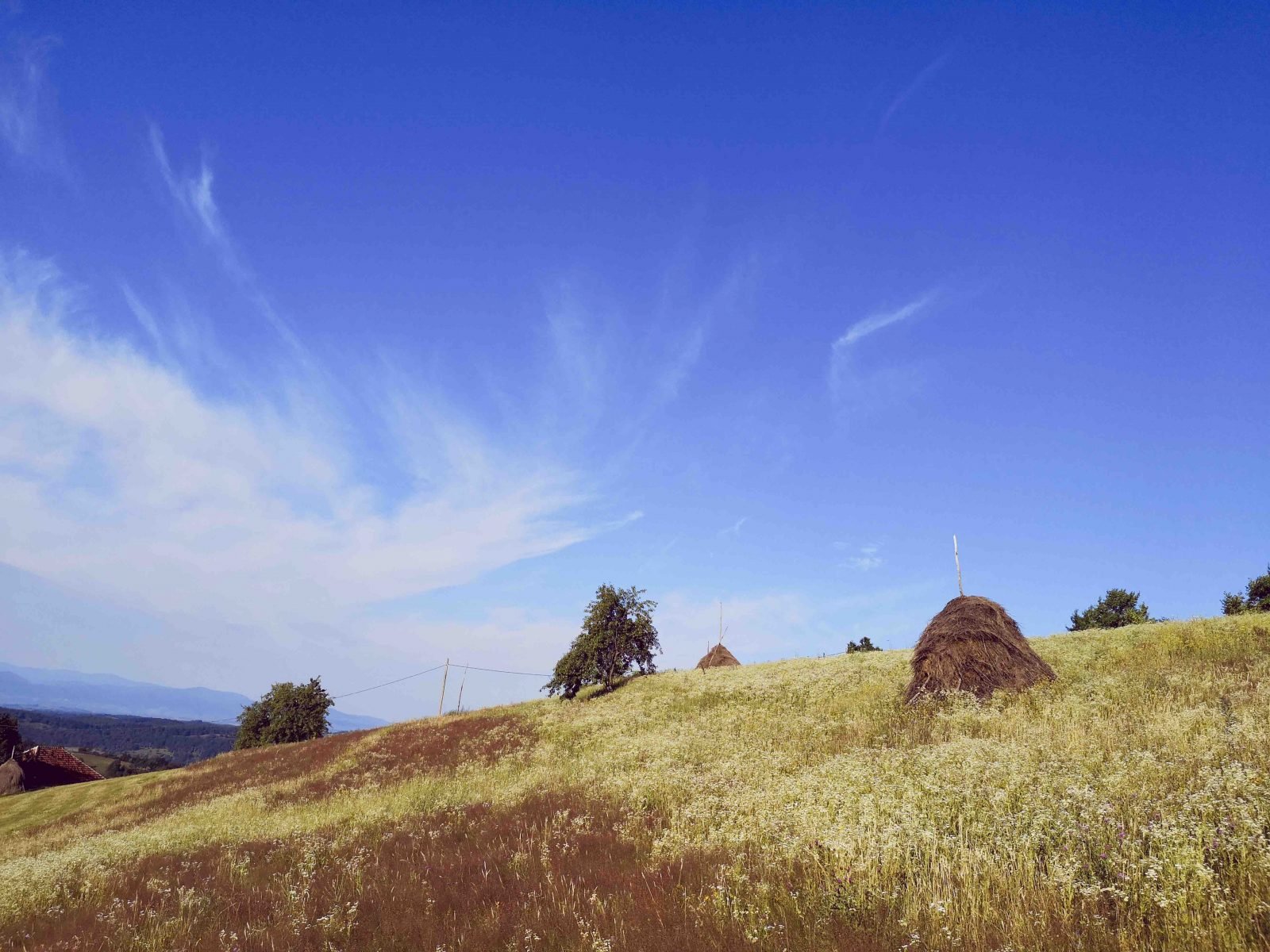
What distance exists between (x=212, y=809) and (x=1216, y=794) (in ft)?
93.8

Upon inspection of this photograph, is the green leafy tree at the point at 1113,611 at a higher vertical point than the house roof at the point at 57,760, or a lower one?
higher

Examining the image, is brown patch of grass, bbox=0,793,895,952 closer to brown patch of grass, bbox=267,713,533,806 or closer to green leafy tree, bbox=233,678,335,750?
brown patch of grass, bbox=267,713,533,806

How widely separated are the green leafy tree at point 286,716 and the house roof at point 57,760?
1512 centimetres

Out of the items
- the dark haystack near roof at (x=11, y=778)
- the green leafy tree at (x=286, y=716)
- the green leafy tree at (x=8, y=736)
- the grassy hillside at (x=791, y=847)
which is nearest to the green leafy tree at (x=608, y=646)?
the grassy hillside at (x=791, y=847)

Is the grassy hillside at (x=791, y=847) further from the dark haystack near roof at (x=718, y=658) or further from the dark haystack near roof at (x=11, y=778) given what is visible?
the dark haystack near roof at (x=11, y=778)

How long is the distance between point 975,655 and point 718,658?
33.8 m

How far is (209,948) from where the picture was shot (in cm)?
672

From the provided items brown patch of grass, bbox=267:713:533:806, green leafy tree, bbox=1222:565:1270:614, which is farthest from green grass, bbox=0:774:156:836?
green leafy tree, bbox=1222:565:1270:614

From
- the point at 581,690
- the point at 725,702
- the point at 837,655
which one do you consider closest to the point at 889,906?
the point at 725,702

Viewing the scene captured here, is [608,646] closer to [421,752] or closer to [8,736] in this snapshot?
[421,752]

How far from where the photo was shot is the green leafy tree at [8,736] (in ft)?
223

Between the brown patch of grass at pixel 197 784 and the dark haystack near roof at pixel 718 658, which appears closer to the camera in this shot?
the brown patch of grass at pixel 197 784

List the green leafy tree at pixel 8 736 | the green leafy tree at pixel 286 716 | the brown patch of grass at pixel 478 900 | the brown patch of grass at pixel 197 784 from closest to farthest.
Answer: the brown patch of grass at pixel 478 900 → the brown patch of grass at pixel 197 784 → the green leafy tree at pixel 286 716 → the green leafy tree at pixel 8 736

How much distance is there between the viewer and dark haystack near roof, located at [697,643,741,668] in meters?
52.7
